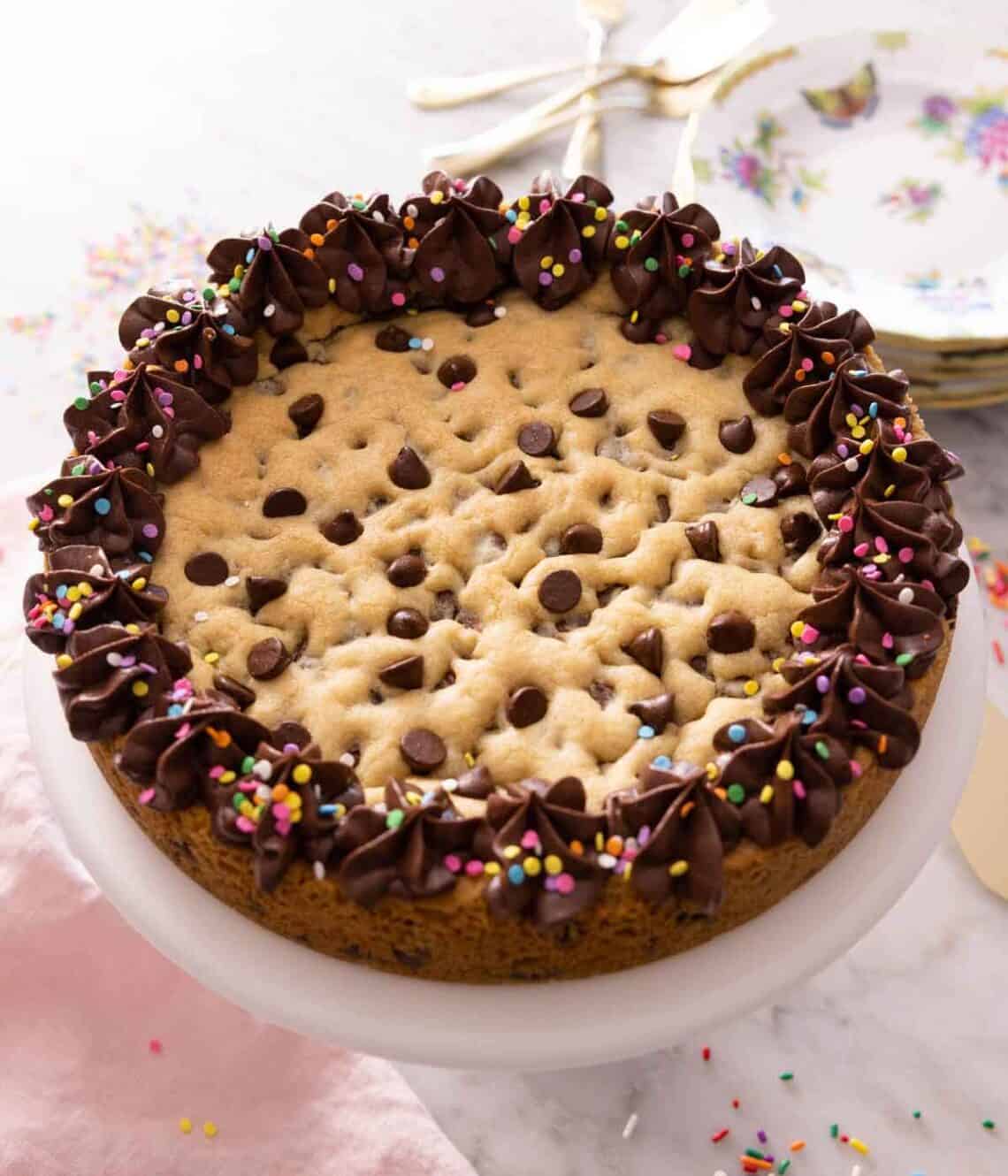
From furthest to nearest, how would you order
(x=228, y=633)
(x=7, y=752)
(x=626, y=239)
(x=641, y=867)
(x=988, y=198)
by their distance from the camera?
(x=988, y=198) < (x=7, y=752) < (x=626, y=239) < (x=228, y=633) < (x=641, y=867)

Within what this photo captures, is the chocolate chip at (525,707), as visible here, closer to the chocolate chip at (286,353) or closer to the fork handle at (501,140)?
the chocolate chip at (286,353)

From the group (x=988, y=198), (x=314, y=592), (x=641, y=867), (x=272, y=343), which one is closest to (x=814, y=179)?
(x=988, y=198)

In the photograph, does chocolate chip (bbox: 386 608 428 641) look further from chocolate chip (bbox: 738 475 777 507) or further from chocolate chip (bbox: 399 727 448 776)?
chocolate chip (bbox: 738 475 777 507)

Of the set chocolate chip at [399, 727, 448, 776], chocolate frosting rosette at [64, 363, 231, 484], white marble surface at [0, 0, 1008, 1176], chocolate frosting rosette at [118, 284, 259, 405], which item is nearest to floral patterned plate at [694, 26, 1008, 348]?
white marble surface at [0, 0, 1008, 1176]

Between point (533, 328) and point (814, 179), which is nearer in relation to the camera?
point (533, 328)

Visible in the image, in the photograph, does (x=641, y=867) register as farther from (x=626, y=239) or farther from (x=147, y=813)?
(x=626, y=239)

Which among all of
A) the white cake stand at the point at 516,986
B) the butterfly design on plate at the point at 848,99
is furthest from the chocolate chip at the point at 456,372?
the butterfly design on plate at the point at 848,99

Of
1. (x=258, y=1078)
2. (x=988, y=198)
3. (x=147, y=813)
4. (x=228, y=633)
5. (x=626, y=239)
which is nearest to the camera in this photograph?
(x=147, y=813)

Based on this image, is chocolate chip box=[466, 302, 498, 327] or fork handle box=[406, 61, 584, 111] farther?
fork handle box=[406, 61, 584, 111]
